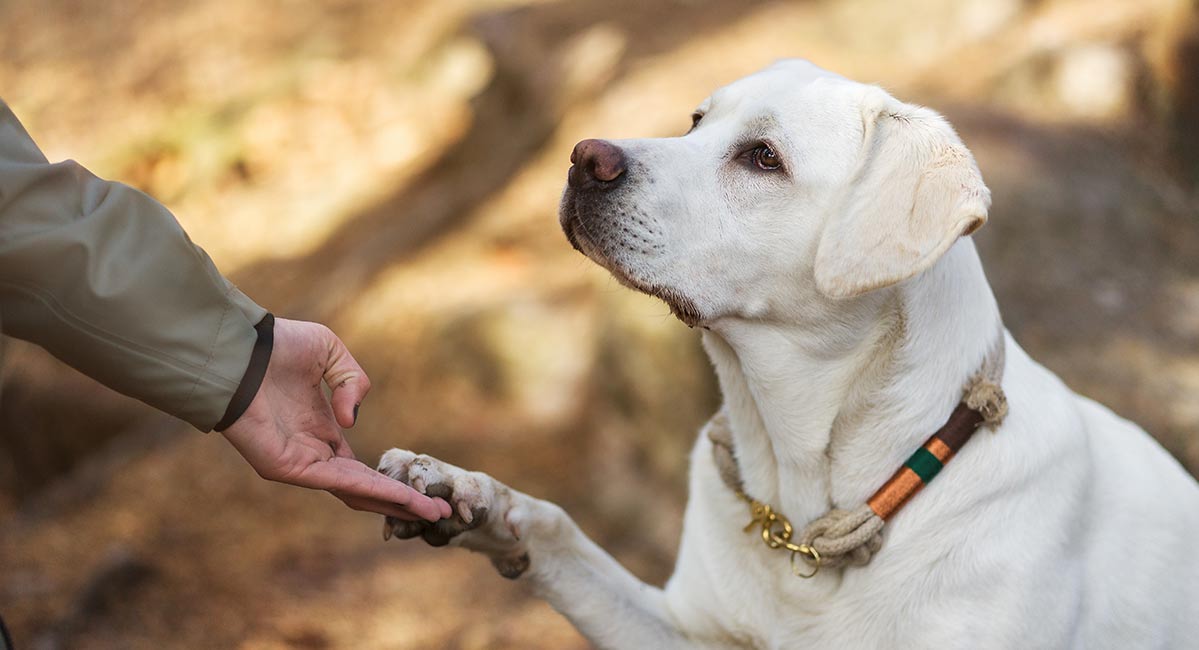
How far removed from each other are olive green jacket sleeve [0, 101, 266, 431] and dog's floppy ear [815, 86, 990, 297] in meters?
1.25

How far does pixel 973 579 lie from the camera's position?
2.47 meters

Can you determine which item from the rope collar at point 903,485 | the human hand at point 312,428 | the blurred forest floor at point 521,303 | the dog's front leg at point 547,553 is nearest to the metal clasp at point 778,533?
the rope collar at point 903,485

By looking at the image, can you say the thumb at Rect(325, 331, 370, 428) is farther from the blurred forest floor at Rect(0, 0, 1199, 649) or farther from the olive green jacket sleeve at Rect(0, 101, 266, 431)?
the blurred forest floor at Rect(0, 0, 1199, 649)

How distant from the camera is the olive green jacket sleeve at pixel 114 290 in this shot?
6.11 ft

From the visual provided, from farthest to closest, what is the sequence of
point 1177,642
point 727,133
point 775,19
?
1. point 775,19
2. point 1177,642
3. point 727,133

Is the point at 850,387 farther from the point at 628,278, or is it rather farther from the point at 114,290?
the point at 114,290

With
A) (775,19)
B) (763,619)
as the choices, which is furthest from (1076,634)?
(775,19)

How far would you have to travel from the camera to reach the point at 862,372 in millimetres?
2588

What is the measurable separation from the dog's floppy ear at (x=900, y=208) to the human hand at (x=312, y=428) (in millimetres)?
1036

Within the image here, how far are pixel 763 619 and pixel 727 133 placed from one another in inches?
49.2

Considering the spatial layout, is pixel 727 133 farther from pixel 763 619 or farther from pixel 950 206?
pixel 763 619

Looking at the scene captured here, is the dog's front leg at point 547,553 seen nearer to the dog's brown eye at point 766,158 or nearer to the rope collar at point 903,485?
the rope collar at point 903,485

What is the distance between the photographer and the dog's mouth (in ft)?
8.30

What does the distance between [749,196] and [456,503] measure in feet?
3.28
